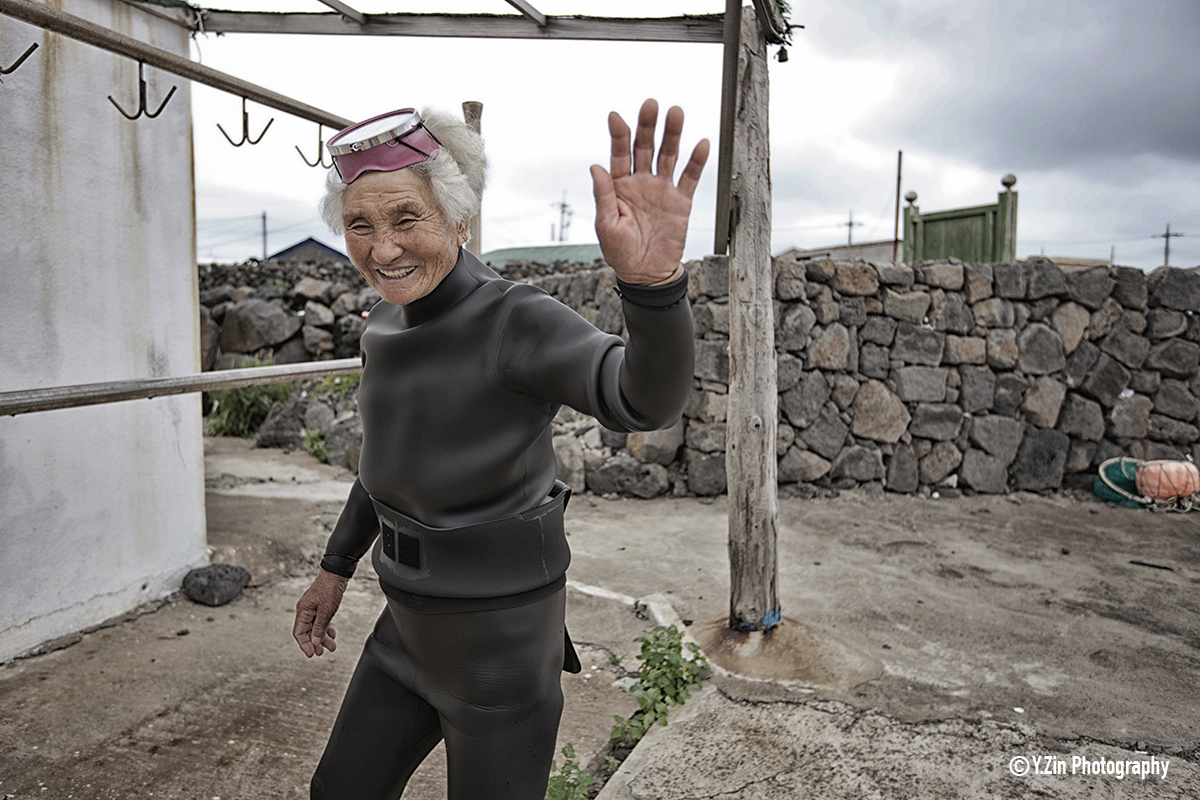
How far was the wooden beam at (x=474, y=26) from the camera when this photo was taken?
3320 millimetres

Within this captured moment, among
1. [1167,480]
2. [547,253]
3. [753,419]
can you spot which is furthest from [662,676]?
[547,253]

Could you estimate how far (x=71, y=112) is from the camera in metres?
3.26

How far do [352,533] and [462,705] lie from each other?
43 cm

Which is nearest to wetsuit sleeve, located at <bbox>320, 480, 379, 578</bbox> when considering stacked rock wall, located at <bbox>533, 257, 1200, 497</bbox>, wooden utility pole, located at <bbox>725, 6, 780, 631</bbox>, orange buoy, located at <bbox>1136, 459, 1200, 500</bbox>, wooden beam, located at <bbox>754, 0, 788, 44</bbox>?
wooden utility pole, located at <bbox>725, 6, 780, 631</bbox>

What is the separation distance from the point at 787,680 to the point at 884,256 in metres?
10.2

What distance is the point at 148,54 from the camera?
2.50m

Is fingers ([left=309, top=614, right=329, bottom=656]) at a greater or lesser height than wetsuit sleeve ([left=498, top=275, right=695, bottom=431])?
lesser

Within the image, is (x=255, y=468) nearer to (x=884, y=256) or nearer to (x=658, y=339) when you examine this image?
(x=658, y=339)

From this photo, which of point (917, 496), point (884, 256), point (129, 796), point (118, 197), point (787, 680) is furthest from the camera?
point (884, 256)

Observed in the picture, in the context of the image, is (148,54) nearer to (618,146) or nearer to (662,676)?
(618,146)

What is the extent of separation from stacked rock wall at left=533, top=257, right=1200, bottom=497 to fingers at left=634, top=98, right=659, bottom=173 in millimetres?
5692

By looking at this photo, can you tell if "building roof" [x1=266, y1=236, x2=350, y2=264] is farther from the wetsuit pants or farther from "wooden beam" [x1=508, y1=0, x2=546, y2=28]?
the wetsuit pants

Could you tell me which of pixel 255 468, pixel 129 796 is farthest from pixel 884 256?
pixel 129 796

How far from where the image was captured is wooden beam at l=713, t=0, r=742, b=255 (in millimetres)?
2553
